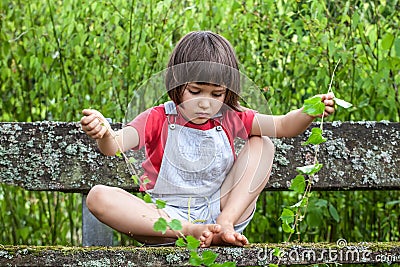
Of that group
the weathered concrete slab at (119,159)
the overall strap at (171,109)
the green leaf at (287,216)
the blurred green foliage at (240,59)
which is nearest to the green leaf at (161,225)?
the green leaf at (287,216)

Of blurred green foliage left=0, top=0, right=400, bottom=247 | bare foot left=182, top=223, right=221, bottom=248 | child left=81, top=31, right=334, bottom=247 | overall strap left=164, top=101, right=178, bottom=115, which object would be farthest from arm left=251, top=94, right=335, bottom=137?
blurred green foliage left=0, top=0, right=400, bottom=247

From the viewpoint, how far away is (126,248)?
1988 millimetres

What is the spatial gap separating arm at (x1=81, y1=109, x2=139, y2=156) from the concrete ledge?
282 mm

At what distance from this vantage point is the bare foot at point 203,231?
207 centimetres

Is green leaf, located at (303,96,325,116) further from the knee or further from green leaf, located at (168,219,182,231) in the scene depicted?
the knee

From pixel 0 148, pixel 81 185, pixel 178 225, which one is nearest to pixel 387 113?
pixel 81 185

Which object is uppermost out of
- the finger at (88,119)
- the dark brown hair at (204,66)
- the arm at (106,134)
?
the dark brown hair at (204,66)

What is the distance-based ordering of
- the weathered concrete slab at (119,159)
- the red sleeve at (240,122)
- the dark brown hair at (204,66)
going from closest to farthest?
the dark brown hair at (204,66)
the red sleeve at (240,122)
the weathered concrete slab at (119,159)

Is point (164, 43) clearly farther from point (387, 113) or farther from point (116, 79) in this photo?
point (387, 113)

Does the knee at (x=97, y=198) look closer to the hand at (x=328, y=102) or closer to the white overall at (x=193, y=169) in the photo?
the white overall at (x=193, y=169)

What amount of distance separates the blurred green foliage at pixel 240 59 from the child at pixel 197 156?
2.68ft

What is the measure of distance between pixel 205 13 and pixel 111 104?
0.57 metres

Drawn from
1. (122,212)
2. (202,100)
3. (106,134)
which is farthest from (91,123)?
(122,212)

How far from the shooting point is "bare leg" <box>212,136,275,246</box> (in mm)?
2301
